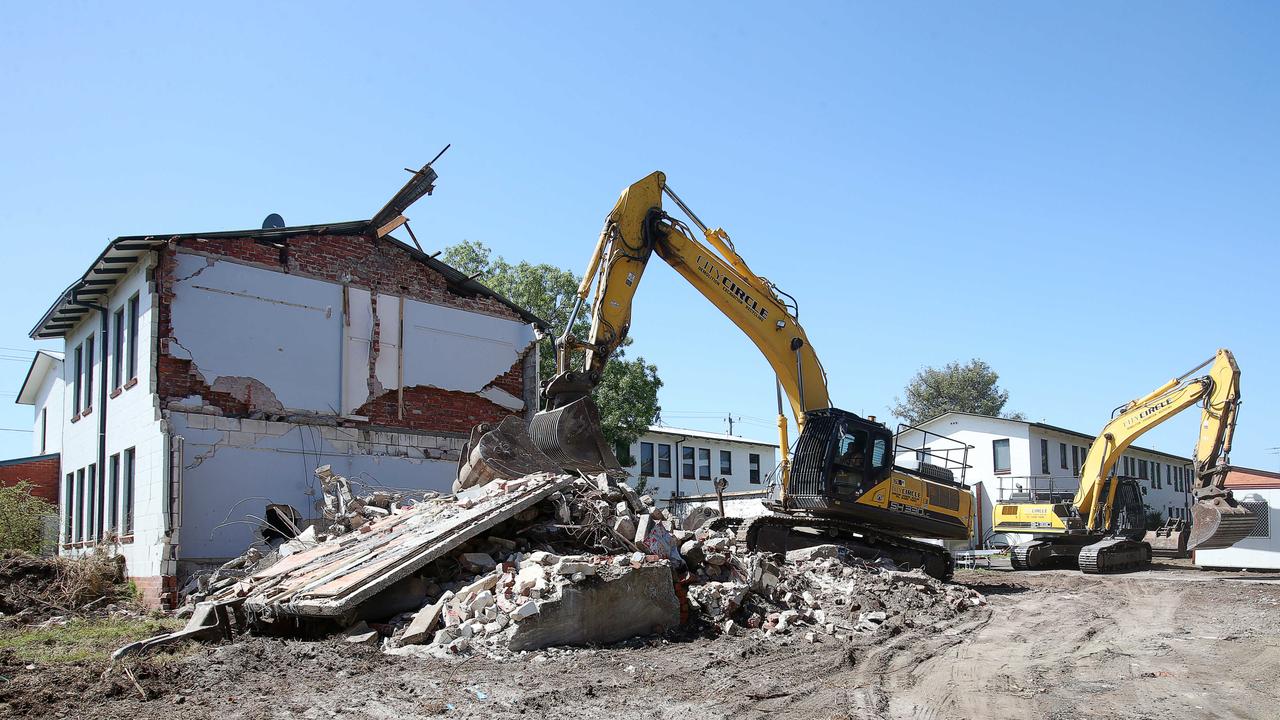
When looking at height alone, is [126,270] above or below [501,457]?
above

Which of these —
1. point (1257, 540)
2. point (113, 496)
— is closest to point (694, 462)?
point (1257, 540)

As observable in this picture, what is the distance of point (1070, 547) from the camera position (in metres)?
23.9

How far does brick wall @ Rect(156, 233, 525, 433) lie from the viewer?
51.4 feet

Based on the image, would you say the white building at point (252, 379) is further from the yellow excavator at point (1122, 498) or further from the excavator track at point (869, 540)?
the yellow excavator at point (1122, 498)

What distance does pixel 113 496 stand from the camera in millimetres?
17125

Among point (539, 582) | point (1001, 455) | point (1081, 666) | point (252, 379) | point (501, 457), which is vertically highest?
point (252, 379)

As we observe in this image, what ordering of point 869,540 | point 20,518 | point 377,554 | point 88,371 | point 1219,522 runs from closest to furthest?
point 377,554 < point 869,540 < point 20,518 < point 88,371 < point 1219,522

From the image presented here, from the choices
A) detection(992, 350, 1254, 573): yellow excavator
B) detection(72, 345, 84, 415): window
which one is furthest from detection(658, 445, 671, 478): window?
detection(72, 345, 84, 415): window

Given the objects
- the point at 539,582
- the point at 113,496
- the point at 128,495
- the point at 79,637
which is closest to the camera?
the point at 539,582

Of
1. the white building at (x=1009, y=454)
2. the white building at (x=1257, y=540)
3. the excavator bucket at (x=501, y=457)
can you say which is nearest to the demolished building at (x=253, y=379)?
the excavator bucket at (x=501, y=457)

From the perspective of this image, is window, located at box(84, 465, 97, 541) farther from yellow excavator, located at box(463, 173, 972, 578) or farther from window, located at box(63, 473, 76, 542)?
yellow excavator, located at box(463, 173, 972, 578)

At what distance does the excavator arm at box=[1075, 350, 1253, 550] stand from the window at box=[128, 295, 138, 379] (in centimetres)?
2095

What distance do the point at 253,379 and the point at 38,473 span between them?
30.6ft

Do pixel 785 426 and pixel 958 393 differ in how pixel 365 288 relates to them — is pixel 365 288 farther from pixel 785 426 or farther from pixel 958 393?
pixel 958 393
